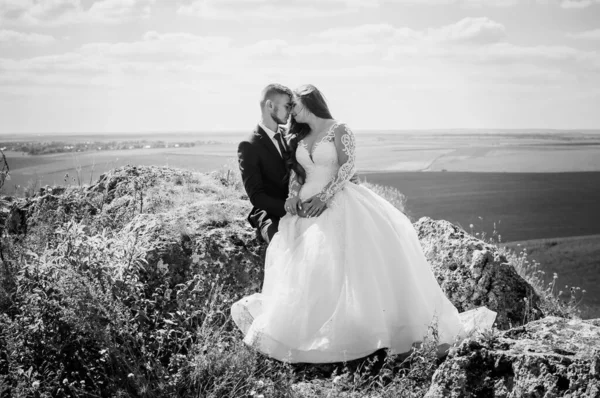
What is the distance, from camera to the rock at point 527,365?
9.99 feet

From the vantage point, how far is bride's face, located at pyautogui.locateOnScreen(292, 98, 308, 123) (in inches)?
247

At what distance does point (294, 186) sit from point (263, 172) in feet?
1.89

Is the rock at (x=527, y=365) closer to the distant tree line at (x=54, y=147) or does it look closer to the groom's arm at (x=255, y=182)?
the groom's arm at (x=255, y=182)

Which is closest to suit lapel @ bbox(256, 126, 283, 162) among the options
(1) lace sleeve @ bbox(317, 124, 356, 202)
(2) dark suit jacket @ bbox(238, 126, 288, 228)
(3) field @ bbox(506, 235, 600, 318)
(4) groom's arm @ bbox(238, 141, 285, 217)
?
(2) dark suit jacket @ bbox(238, 126, 288, 228)

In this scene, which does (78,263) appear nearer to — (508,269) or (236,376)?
(236,376)

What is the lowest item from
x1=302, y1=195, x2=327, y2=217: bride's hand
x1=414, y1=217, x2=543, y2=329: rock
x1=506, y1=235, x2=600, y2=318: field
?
x1=506, y1=235, x2=600, y2=318: field

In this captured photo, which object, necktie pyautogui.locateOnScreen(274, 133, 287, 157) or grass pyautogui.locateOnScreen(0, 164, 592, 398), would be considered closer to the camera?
grass pyautogui.locateOnScreen(0, 164, 592, 398)

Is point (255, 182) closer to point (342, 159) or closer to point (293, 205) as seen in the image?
point (293, 205)

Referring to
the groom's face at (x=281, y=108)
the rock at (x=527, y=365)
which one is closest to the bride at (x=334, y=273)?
the groom's face at (x=281, y=108)

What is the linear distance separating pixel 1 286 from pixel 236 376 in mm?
3120

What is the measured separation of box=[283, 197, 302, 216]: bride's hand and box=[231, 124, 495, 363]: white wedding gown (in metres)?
0.10

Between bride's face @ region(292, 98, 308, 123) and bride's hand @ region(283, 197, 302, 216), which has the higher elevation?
bride's face @ region(292, 98, 308, 123)

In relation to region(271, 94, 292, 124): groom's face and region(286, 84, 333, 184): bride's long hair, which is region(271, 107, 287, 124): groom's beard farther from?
region(286, 84, 333, 184): bride's long hair

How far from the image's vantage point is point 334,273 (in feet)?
18.7
